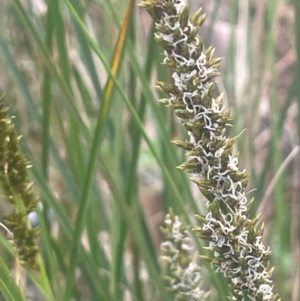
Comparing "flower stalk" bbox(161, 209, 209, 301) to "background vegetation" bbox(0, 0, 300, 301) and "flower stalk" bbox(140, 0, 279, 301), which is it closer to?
"background vegetation" bbox(0, 0, 300, 301)

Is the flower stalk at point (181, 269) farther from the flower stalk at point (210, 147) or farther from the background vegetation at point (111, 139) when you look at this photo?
the flower stalk at point (210, 147)

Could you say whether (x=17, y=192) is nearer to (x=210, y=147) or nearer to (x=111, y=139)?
(x=210, y=147)

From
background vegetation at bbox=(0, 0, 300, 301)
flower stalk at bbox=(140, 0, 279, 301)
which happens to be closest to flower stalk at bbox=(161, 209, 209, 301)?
background vegetation at bbox=(0, 0, 300, 301)

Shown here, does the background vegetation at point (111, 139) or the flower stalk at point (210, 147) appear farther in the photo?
the background vegetation at point (111, 139)

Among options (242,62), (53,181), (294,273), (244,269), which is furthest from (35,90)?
(244,269)

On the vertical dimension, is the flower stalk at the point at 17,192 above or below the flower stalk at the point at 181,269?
above

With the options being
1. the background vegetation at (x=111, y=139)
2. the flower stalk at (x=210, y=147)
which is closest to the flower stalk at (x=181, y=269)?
the background vegetation at (x=111, y=139)

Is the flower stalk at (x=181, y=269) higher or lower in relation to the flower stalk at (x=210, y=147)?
lower
